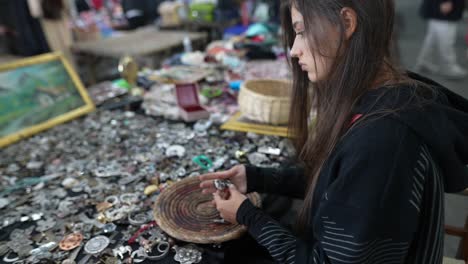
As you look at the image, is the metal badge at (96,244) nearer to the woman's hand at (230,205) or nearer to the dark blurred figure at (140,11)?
the woman's hand at (230,205)

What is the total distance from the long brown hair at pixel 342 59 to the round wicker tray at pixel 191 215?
0.87 feet

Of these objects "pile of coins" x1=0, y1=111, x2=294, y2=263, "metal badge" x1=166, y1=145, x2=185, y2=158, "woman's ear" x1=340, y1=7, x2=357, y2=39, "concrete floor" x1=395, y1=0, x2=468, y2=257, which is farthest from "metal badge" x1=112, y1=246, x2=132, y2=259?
"concrete floor" x1=395, y1=0, x2=468, y2=257

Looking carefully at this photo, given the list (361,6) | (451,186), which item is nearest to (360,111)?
(361,6)

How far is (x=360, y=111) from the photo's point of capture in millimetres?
917

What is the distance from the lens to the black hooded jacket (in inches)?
30.9

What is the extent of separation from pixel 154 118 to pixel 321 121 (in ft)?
4.40

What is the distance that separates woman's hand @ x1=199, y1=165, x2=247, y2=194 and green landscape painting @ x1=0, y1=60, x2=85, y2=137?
4.18 feet

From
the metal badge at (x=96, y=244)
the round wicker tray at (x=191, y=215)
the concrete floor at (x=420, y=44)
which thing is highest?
the round wicker tray at (x=191, y=215)

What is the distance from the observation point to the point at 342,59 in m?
0.92

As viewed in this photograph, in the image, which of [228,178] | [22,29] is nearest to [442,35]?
[228,178]

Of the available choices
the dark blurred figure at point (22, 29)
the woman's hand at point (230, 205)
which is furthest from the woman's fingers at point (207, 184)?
the dark blurred figure at point (22, 29)

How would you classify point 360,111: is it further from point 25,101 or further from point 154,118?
point 25,101

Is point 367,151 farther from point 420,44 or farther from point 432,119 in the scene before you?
point 420,44

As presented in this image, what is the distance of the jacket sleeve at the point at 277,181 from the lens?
4.33ft
